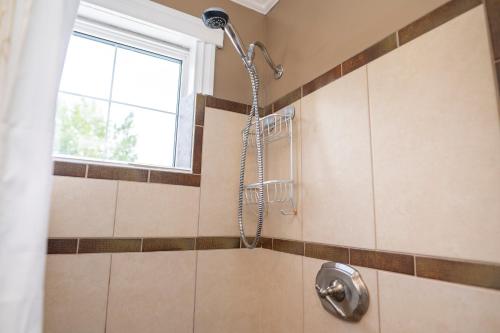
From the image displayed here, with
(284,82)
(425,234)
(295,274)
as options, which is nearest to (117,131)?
(284,82)

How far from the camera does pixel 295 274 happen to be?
3.92 ft

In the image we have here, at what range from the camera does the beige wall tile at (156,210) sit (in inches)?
46.3

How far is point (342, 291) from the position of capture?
3.09 ft

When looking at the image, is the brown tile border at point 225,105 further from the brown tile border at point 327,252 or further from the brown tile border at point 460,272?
the brown tile border at point 460,272

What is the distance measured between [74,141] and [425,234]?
4.33 ft

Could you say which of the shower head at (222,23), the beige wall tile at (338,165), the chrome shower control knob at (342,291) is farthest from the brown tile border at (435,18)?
the chrome shower control knob at (342,291)

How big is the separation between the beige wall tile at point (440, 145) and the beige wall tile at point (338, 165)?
0.05 m

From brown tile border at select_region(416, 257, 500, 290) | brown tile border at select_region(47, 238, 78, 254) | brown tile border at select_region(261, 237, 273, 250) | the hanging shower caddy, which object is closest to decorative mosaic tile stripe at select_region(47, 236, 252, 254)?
brown tile border at select_region(47, 238, 78, 254)

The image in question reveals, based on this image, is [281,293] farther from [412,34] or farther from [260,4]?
[260,4]

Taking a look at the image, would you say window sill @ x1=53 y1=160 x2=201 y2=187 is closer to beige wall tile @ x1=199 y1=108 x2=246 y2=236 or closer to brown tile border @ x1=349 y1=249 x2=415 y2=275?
beige wall tile @ x1=199 y1=108 x2=246 y2=236

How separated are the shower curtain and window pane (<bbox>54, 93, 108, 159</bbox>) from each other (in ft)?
2.60

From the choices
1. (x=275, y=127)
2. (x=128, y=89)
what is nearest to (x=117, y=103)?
(x=128, y=89)

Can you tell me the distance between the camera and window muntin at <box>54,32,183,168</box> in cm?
126

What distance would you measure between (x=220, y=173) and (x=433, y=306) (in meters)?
0.95
